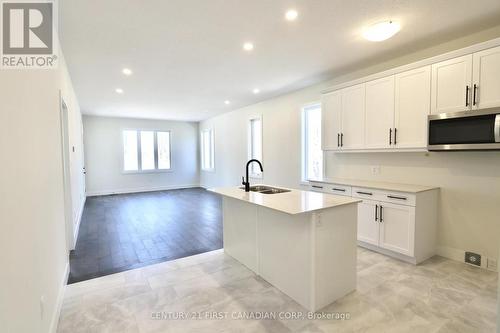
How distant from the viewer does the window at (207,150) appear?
9.02 meters

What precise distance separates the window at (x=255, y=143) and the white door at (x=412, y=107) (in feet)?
11.7

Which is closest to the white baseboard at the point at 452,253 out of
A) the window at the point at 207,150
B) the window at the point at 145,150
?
the window at the point at 207,150

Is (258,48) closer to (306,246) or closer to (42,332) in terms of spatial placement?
(306,246)

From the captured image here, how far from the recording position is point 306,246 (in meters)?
2.19

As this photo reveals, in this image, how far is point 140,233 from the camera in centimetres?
436

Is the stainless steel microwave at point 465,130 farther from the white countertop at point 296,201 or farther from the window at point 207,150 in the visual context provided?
the window at point 207,150

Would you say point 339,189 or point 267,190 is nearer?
point 267,190

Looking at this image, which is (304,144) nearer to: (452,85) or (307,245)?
(452,85)

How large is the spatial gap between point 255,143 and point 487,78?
15.6 feet

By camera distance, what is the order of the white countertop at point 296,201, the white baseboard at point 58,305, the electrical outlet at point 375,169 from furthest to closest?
the electrical outlet at point 375,169 < the white countertop at point 296,201 < the white baseboard at point 58,305

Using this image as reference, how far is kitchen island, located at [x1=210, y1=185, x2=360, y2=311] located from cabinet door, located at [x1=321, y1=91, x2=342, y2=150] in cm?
165

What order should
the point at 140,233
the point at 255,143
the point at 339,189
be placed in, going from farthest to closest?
the point at 255,143 < the point at 140,233 < the point at 339,189

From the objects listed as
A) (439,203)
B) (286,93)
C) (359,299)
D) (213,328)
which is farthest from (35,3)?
(439,203)

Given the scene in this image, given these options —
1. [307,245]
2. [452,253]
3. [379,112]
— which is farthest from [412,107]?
[307,245]
